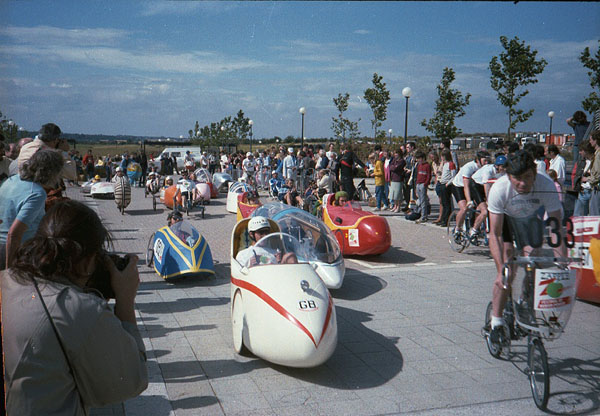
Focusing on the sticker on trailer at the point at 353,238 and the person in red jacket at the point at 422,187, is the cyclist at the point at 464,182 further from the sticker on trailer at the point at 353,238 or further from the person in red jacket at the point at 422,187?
the sticker on trailer at the point at 353,238

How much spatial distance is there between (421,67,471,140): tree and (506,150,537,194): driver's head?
10954 millimetres

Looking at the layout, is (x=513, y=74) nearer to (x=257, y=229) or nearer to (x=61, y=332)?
(x=257, y=229)

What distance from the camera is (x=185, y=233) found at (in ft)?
27.2

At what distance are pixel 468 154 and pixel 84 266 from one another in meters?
15.1

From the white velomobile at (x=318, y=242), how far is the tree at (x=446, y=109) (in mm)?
8731

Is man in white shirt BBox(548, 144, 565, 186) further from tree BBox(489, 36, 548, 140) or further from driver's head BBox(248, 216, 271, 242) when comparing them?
driver's head BBox(248, 216, 271, 242)

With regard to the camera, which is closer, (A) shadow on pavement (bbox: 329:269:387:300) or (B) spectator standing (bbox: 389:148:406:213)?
(A) shadow on pavement (bbox: 329:269:387:300)

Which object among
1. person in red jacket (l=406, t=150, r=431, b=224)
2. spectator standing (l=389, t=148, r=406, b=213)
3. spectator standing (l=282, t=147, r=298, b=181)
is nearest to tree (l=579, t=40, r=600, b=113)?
person in red jacket (l=406, t=150, r=431, b=224)

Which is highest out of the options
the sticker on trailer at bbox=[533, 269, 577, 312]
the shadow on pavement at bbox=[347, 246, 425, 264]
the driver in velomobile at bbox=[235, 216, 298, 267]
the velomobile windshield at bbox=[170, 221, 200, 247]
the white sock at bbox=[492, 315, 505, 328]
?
the sticker on trailer at bbox=[533, 269, 577, 312]

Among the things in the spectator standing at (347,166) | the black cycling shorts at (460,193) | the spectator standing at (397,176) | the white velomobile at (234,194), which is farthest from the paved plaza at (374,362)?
the white velomobile at (234,194)

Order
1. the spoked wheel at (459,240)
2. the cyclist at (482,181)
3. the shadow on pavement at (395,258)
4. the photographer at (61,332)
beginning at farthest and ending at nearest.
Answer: the spoked wheel at (459,240), the shadow on pavement at (395,258), the cyclist at (482,181), the photographer at (61,332)

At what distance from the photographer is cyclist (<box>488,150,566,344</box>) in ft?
13.3

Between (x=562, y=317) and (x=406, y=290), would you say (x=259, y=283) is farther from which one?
(x=406, y=290)

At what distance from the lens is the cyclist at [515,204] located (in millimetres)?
4066
